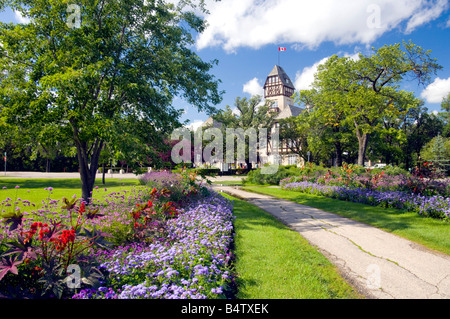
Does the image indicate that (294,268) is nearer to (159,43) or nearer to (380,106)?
(159,43)

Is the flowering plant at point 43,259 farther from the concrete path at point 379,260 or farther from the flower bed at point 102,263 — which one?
the concrete path at point 379,260

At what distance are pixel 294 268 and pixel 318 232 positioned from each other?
2.58 m

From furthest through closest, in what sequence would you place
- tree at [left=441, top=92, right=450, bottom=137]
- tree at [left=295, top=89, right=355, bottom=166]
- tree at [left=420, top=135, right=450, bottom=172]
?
1. tree at [left=441, top=92, right=450, bottom=137]
2. tree at [left=420, top=135, right=450, bottom=172]
3. tree at [left=295, top=89, right=355, bottom=166]

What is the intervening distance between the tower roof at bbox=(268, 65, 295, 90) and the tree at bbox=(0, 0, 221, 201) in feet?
217

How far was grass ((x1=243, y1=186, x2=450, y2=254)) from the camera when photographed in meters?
5.59

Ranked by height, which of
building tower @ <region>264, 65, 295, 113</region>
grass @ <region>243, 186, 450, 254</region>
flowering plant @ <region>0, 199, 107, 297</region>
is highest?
building tower @ <region>264, 65, 295, 113</region>

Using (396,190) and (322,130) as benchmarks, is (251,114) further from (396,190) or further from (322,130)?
(396,190)

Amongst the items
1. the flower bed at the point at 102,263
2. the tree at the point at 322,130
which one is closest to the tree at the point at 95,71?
the flower bed at the point at 102,263

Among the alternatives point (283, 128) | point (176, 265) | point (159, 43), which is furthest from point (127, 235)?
point (283, 128)

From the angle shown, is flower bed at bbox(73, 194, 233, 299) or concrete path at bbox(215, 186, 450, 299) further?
concrete path at bbox(215, 186, 450, 299)

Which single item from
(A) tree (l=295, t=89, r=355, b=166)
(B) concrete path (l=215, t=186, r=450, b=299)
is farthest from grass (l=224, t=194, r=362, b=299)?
(A) tree (l=295, t=89, r=355, b=166)

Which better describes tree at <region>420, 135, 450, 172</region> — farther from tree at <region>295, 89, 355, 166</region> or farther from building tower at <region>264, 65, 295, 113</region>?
building tower at <region>264, 65, 295, 113</region>

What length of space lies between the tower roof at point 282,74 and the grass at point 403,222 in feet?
217

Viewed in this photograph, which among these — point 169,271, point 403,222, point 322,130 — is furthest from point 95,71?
point 322,130
